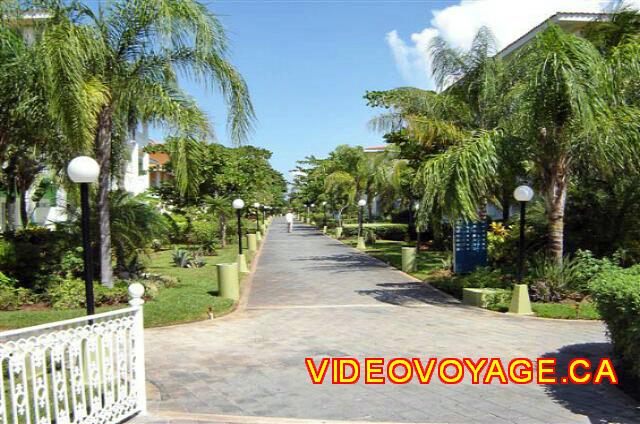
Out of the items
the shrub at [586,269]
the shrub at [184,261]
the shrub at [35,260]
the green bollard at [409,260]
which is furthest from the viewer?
the shrub at [184,261]

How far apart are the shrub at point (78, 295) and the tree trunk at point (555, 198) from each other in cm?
885

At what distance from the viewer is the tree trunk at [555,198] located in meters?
11.0

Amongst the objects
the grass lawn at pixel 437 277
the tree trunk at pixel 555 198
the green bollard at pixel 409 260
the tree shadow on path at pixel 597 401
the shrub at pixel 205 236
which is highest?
the tree trunk at pixel 555 198

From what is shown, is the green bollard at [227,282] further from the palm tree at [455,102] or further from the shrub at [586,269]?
the shrub at [586,269]

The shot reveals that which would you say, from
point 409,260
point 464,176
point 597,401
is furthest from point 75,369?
point 409,260

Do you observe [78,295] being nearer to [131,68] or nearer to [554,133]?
[131,68]

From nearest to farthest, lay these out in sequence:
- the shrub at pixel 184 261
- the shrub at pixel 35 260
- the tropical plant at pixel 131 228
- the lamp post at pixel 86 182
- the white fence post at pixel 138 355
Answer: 1. the white fence post at pixel 138 355
2. the lamp post at pixel 86 182
3. the shrub at pixel 35 260
4. the tropical plant at pixel 131 228
5. the shrub at pixel 184 261

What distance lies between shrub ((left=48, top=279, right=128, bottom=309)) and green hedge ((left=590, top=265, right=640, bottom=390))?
8.27m

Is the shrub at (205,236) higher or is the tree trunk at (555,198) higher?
the tree trunk at (555,198)

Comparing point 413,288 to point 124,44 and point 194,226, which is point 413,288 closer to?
point 124,44

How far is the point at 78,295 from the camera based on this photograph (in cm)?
1053

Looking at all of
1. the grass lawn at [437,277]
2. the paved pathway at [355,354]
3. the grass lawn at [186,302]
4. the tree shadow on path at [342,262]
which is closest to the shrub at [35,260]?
the grass lawn at [186,302]

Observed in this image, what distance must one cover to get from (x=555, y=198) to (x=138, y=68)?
8743mm

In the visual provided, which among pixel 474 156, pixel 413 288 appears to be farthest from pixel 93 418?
pixel 413 288
